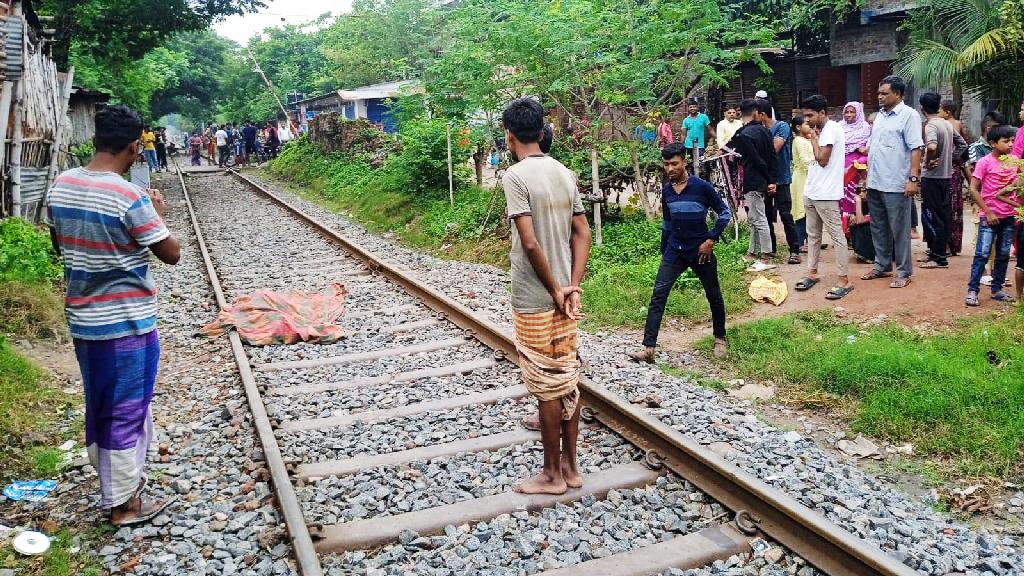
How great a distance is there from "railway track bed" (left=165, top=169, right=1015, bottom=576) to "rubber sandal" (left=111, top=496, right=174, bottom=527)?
1.88 feet

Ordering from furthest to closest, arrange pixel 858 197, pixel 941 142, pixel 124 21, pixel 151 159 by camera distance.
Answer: pixel 151 159 → pixel 124 21 → pixel 858 197 → pixel 941 142

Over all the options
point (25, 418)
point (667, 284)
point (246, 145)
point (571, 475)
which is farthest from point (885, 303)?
point (246, 145)

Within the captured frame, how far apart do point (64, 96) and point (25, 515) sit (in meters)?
12.7

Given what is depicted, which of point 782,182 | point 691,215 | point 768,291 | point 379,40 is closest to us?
point 691,215

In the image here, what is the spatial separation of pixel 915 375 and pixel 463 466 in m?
3.12

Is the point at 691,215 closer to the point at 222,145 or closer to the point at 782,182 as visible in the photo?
the point at 782,182

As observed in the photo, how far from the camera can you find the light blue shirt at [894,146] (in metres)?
7.26

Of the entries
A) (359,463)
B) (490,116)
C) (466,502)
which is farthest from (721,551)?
(490,116)

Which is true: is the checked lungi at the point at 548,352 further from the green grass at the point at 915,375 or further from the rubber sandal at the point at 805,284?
the rubber sandal at the point at 805,284

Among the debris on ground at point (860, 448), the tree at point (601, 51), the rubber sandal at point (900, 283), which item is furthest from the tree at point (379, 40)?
the debris on ground at point (860, 448)

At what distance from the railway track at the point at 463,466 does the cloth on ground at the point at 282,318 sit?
170 millimetres

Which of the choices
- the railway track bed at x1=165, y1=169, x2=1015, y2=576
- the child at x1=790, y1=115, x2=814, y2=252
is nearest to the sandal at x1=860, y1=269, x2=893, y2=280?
the child at x1=790, y1=115, x2=814, y2=252

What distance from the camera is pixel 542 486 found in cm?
427

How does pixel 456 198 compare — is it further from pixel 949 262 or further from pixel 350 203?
pixel 949 262
